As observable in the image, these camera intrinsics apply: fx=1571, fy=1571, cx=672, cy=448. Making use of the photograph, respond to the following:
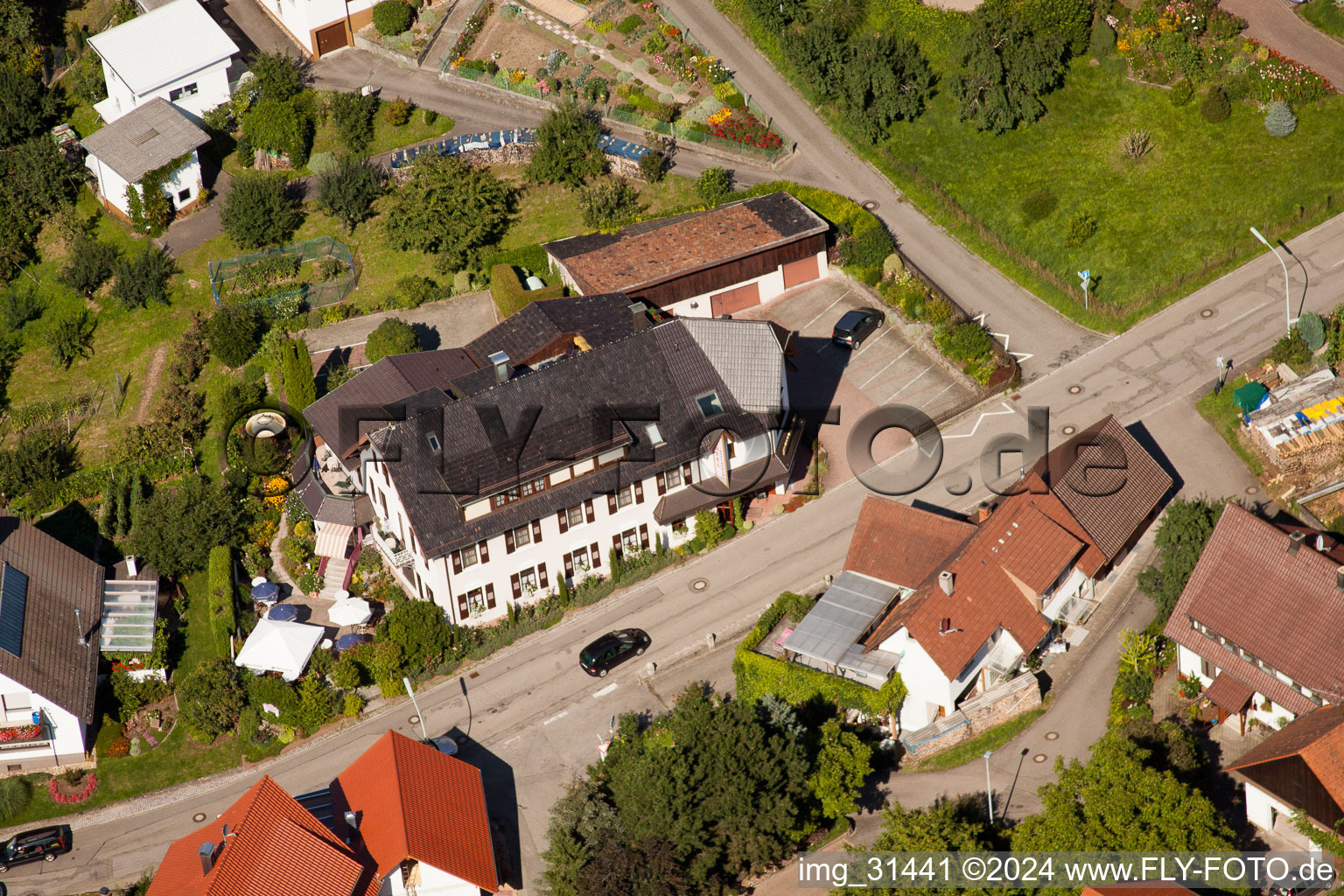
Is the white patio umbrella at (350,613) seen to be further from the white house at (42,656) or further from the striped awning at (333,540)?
the white house at (42,656)

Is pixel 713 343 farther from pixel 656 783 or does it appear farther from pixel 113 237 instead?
pixel 113 237

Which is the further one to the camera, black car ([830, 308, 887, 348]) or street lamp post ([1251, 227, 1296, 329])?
black car ([830, 308, 887, 348])

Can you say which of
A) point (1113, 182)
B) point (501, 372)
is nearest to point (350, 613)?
point (501, 372)

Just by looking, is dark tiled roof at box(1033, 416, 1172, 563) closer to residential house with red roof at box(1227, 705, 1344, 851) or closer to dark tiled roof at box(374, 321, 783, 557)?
residential house with red roof at box(1227, 705, 1344, 851)

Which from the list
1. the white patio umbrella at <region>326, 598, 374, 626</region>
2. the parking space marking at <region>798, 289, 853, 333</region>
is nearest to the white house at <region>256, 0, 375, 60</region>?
the parking space marking at <region>798, 289, 853, 333</region>

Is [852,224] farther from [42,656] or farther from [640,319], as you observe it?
[42,656]

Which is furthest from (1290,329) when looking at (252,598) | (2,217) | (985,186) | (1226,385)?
(2,217)
